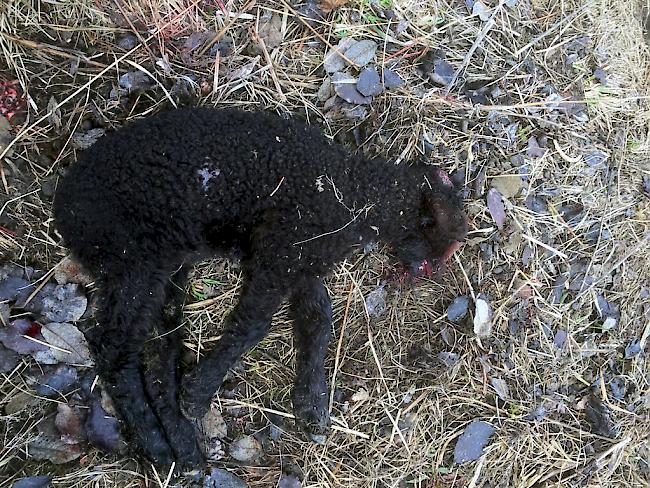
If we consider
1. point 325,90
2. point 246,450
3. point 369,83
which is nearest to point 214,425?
point 246,450

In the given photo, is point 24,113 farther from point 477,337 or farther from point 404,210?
point 477,337

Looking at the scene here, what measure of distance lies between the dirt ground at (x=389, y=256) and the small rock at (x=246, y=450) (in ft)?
0.07

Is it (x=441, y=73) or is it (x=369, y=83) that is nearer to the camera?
(x=369, y=83)

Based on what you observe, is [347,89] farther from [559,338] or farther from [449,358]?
[559,338]

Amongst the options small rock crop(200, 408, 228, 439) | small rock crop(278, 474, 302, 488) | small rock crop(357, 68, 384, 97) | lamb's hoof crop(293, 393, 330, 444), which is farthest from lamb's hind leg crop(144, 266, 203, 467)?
small rock crop(357, 68, 384, 97)

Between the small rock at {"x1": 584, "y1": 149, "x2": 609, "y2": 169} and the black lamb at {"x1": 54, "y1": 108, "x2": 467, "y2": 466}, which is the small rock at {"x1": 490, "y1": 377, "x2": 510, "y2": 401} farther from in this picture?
the small rock at {"x1": 584, "y1": 149, "x2": 609, "y2": 169}

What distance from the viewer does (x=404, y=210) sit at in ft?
10.2

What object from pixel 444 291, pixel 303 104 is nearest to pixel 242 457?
pixel 444 291

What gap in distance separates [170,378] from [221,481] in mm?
651

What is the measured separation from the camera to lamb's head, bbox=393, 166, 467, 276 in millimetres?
3119

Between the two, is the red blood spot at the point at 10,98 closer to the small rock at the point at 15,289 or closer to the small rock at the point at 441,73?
the small rock at the point at 15,289

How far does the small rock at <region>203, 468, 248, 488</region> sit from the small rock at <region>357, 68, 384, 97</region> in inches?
93.6

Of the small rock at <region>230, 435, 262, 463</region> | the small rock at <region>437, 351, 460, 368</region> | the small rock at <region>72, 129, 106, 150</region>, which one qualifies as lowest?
the small rock at <region>230, 435, 262, 463</region>

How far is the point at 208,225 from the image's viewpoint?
2914 mm
